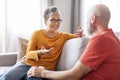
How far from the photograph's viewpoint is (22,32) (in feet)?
12.8

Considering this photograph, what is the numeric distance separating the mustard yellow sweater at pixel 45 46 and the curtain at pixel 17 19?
1590 millimetres

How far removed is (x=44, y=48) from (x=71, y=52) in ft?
0.96

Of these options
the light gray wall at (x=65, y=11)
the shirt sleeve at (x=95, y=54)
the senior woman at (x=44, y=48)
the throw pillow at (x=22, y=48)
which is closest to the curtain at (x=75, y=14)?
the light gray wall at (x=65, y=11)

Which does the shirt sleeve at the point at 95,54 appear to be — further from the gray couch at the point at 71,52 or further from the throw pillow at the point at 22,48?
the throw pillow at the point at 22,48

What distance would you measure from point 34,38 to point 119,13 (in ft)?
6.26

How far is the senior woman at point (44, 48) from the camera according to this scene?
7.03 ft

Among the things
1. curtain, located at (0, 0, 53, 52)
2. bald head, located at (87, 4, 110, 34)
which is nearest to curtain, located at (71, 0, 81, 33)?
curtain, located at (0, 0, 53, 52)

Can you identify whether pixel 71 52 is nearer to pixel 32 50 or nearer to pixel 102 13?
pixel 32 50

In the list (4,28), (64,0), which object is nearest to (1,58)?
(4,28)

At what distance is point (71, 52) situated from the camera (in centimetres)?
212

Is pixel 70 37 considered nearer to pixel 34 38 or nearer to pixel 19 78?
pixel 34 38

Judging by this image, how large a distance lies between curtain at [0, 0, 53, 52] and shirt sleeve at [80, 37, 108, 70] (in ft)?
8.10

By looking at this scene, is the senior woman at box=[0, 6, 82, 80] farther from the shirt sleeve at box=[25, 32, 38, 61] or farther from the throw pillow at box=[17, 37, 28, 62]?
the throw pillow at box=[17, 37, 28, 62]

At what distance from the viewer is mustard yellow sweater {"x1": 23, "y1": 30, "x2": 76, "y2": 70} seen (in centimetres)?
225
